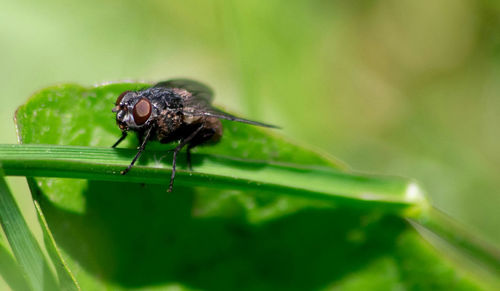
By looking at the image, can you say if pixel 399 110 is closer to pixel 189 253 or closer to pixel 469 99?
pixel 469 99

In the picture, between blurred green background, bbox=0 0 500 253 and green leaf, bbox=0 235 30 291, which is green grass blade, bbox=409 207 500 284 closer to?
blurred green background, bbox=0 0 500 253

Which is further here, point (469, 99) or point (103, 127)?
point (469, 99)

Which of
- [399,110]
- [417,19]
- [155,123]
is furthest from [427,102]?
[155,123]

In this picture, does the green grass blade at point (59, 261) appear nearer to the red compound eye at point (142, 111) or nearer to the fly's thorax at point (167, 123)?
the red compound eye at point (142, 111)

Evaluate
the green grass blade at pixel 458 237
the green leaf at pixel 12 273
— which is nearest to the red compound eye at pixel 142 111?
the green leaf at pixel 12 273

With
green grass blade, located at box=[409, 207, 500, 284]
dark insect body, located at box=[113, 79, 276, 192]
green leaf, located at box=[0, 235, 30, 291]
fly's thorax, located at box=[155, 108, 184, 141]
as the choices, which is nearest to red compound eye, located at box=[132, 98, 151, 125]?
dark insect body, located at box=[113, 79, 276, 192]

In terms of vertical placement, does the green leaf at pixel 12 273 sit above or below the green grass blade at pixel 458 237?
above
